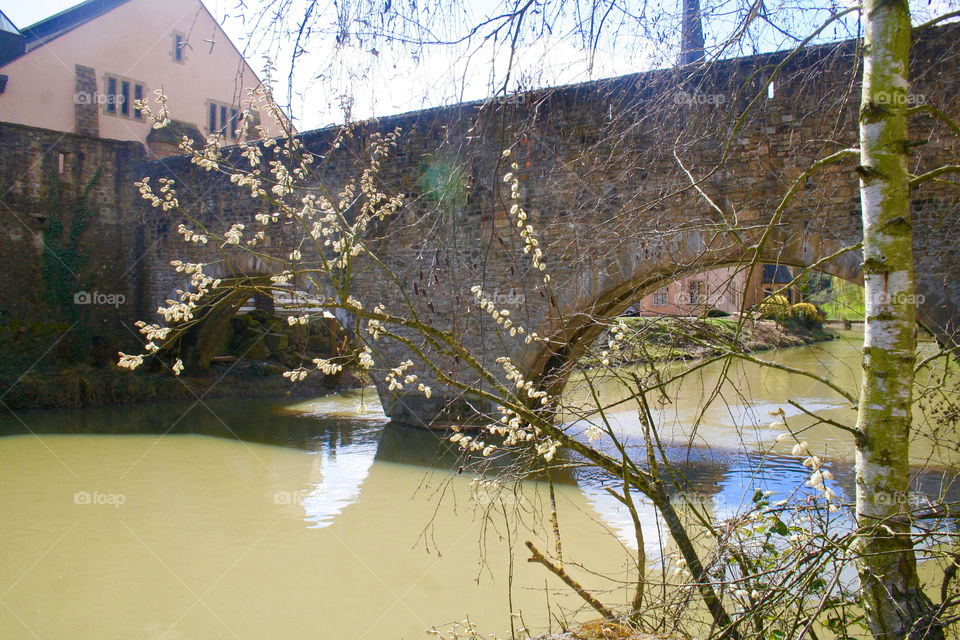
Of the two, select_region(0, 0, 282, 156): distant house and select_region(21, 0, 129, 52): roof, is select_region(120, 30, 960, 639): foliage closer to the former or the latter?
select_region(0, 0, 282, 156): distant house

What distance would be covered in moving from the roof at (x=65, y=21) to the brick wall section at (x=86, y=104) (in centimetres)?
104

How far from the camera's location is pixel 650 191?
490 cm

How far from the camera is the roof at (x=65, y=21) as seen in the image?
1459 cm

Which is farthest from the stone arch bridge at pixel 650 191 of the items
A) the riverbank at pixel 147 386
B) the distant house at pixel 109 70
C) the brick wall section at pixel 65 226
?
the distant house at pixel 109 70

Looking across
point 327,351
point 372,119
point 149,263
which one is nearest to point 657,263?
point 372,119

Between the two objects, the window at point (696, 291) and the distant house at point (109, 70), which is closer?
the window at point (696, 291)

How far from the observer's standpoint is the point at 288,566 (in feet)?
13.4

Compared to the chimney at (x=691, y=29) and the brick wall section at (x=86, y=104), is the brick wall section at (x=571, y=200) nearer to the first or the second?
the chimney at (x=691, y=29)

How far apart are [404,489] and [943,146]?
4.44 meters

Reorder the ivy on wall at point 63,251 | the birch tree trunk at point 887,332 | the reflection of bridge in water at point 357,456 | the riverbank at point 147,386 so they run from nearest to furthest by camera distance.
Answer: the birch tree trunk at point 887,332 → the reflection of bridge in water at point 357,456 → the riverbank at point 147,386 → the ivy on wall at point 63,251

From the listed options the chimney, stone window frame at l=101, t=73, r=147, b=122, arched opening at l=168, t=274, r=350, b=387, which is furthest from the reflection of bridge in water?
stone window frame at l=101, t=73, r=147, b=122

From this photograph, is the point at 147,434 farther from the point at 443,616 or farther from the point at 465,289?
the point at 443,616

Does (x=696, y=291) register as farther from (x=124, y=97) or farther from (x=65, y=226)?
(x=124, y=97)

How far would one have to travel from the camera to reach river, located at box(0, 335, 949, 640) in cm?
343
